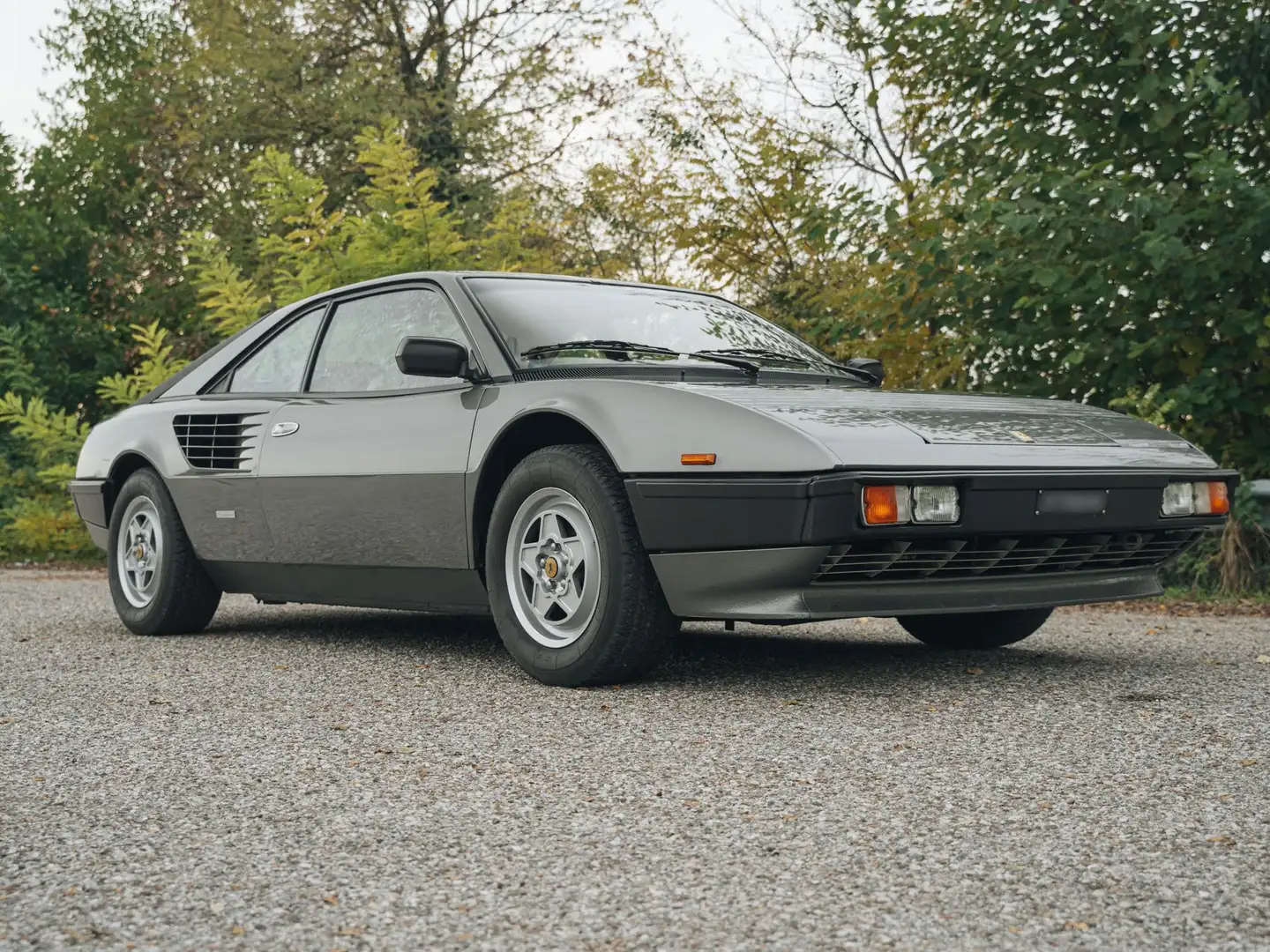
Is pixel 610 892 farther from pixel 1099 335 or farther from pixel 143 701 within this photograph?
pixel 1099 335

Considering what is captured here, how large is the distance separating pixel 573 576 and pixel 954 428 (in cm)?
121

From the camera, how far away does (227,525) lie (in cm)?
595

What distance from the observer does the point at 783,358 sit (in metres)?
5.41

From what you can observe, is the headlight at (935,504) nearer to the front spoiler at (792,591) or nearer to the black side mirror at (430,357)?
the front spoiler at (792,591)

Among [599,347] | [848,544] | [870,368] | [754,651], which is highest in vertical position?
[599,347]

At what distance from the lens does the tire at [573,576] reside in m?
4.29

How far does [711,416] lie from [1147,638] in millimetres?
2693


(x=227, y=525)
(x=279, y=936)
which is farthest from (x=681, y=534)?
(x=227, y=525)

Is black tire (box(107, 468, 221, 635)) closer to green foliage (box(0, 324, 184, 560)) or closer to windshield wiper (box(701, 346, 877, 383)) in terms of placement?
windshield wiper (box(701, 346, 877, 383))

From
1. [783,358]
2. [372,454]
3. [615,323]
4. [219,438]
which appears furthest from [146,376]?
[783,358]

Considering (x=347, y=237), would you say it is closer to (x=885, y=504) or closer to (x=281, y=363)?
(x=281, y=363)

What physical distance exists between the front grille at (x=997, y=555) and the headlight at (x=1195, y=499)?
0.08m

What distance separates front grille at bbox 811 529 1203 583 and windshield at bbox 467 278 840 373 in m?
1.24

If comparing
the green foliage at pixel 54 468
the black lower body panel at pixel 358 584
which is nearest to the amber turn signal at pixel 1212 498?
the black lower body panel at pixel 358 584
